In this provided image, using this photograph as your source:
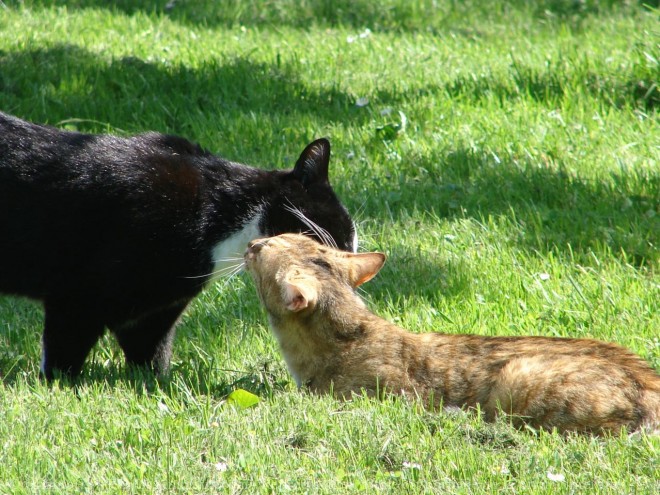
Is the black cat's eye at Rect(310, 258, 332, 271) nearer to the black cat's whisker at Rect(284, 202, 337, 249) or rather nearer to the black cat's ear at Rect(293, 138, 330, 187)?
the black cat's whisker at Rect(284, 202, 337, 249)

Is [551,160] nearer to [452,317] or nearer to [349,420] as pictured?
[452,317]

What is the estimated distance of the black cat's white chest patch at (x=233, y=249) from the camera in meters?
4.59

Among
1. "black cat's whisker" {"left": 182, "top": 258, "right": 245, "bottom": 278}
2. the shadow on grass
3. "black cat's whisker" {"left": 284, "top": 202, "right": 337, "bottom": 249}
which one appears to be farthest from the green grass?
"black cat's whisker" {"left": 284, "top": 202, "right": 337, "bottom": 249}

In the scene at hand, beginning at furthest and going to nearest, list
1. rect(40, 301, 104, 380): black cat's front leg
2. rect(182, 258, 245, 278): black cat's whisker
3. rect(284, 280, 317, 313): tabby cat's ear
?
rect(182, 258, 245, 278): black cat's whisker < rect(40, 301, 104, 380): black cat's front leg < rect(284, 280, 317, 313): tabby cat's ear

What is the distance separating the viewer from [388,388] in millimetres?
3957

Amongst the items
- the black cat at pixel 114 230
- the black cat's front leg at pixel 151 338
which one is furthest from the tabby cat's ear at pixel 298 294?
the black cat's front leg at pixel 151 338

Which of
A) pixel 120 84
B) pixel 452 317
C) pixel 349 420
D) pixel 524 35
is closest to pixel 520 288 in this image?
pixel 452 317

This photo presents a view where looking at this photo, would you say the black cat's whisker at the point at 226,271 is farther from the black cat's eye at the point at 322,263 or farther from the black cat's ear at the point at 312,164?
the black cat's ear at the point at 312,164

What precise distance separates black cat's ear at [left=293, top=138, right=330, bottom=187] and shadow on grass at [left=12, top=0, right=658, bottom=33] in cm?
521

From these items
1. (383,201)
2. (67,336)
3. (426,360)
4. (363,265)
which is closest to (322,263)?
(363,265)

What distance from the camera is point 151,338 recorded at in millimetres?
4621

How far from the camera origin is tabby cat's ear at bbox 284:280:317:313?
4.05 m

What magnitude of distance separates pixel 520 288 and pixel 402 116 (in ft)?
7.87

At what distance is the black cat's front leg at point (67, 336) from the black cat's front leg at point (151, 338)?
0.80 ft
